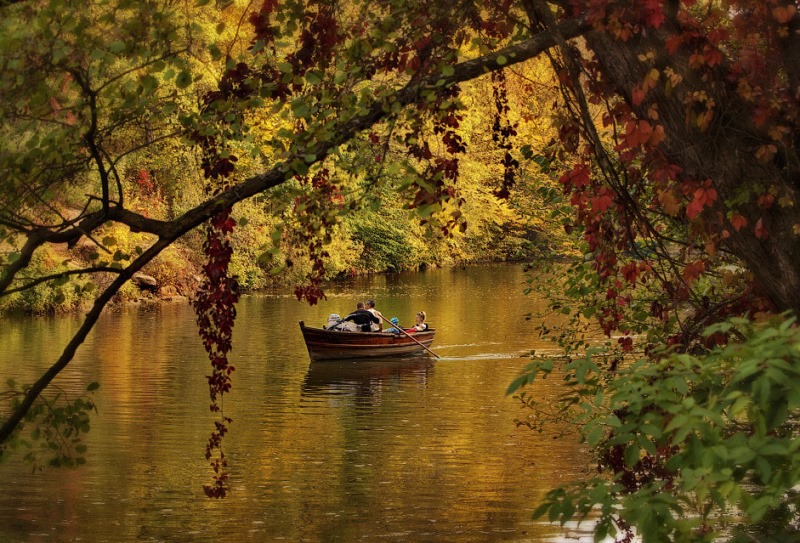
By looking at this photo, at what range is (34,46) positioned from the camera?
4.83 meters

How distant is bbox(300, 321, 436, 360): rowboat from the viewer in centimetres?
2489

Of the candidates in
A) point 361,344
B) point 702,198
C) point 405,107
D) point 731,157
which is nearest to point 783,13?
point 731,157

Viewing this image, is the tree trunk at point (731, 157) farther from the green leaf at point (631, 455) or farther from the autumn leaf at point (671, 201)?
the green leaf at point (631, 455)

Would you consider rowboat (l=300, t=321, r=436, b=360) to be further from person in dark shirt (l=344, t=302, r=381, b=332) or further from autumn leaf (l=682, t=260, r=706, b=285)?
autumn leaf (l=682, t=260, r=706, b=285)

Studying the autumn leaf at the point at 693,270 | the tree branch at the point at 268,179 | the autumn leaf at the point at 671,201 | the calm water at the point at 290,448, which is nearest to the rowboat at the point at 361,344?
the calm water at the point at 290,448

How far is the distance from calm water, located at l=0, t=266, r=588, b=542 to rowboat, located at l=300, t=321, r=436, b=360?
0.30 m

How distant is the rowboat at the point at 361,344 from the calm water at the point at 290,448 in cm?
30

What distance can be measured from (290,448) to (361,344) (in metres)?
9.61

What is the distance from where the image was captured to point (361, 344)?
25.7 meters

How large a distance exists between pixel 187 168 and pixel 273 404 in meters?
16.4

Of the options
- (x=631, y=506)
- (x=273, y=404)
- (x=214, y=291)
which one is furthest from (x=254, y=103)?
(x=273, y=404)

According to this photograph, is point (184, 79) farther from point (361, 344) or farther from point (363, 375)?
point (361, 344)

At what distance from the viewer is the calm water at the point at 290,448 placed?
12.3m

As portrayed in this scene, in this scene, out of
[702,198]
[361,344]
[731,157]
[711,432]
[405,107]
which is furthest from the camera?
[361,344]
